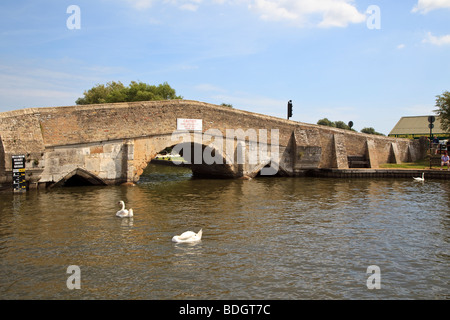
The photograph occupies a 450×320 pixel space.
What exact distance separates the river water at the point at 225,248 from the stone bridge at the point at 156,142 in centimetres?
266

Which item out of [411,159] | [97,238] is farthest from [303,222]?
[411,159]

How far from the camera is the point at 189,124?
2338 centimetres

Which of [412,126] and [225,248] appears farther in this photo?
[412,126]

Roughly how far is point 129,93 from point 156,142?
30986mm

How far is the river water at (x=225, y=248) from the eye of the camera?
7.21 meters

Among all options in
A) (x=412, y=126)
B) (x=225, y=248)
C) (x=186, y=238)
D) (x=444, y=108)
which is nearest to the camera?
(x=225, y=248)

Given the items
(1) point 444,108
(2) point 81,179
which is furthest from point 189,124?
(1) point 444,108

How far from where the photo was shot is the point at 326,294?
6.99m

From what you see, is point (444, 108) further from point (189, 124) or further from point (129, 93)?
point (129, 93)

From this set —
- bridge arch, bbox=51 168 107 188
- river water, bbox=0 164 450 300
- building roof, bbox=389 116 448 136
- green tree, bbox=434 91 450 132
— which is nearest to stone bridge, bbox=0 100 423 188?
bridge arch, bbox=51 168 107 188

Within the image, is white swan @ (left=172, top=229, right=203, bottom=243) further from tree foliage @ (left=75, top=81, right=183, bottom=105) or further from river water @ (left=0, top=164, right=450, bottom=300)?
tree foliage @ (left=75, top=81, right=183, bottom=105)

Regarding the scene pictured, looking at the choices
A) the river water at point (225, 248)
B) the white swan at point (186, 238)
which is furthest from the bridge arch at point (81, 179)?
the white swan at point (186, 238)
